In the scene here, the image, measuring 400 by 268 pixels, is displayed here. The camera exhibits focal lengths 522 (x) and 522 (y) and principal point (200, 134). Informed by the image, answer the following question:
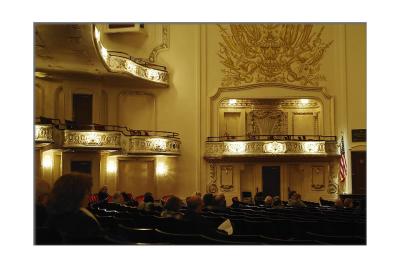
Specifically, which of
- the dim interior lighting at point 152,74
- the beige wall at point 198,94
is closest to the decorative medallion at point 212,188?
the beige wall at point 198,94

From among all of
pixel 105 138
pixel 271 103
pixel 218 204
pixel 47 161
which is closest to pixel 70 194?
pixel 218 204

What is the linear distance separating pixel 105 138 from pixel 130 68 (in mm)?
3240

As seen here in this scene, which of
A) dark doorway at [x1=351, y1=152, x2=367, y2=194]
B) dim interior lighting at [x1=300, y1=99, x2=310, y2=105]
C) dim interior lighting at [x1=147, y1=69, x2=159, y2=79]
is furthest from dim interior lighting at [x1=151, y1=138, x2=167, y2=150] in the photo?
dark doorway at [x1=351, y1=152, x2=367, y2=194]

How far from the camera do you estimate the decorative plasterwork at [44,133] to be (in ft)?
49.7

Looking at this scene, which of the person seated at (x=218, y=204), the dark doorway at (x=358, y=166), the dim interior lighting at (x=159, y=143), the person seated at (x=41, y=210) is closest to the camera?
the person seated at (x=41, y=210)

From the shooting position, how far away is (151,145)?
19.2 metres

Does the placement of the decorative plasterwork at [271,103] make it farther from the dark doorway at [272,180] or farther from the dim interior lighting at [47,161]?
the dim interior lighting at [47,161]

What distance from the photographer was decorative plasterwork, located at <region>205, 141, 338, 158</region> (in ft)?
63.4

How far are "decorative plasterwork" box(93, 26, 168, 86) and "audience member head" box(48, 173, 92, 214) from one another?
12.1m

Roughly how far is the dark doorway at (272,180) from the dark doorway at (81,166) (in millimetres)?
6878

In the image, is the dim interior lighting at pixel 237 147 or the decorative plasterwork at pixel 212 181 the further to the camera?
the decorative plasterwork at pixel 212 181

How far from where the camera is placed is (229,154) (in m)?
19.6
